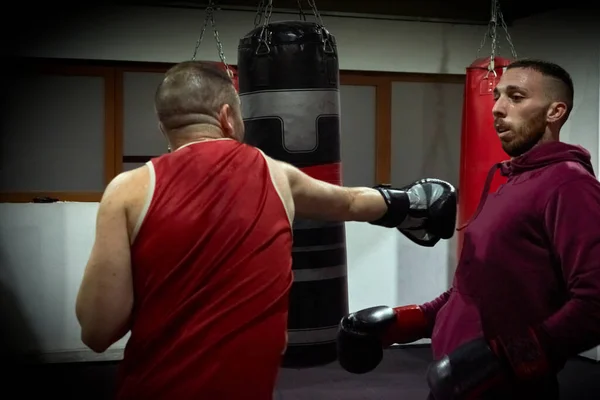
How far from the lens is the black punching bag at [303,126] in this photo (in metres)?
2.75

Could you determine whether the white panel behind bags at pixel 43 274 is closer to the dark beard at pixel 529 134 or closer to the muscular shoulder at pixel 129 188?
the muscular shoulder at pixel 129 188

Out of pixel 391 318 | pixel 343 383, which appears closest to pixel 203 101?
pixel 391 318

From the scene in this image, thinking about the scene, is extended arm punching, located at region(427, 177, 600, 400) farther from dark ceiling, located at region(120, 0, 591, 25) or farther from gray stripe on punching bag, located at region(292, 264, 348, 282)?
dark ceiling, located at region(120, 0, 591, 25)

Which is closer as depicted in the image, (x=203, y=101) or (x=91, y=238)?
(x=203, y=101)

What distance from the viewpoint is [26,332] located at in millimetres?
3809

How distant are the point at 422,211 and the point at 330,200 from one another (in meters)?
0.33

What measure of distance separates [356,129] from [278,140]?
172cm

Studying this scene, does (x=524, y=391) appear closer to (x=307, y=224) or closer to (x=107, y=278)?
(x=107, y=278)

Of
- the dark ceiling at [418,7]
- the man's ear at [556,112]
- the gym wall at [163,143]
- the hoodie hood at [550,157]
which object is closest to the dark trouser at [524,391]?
the hoodie hood at [550,157]

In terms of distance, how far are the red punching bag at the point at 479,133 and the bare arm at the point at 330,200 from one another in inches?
70.8

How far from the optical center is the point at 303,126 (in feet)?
9.09

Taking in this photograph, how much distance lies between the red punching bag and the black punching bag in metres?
0.97

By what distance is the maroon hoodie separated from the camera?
1380mm

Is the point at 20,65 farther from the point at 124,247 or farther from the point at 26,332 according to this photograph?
the point at 124,247
